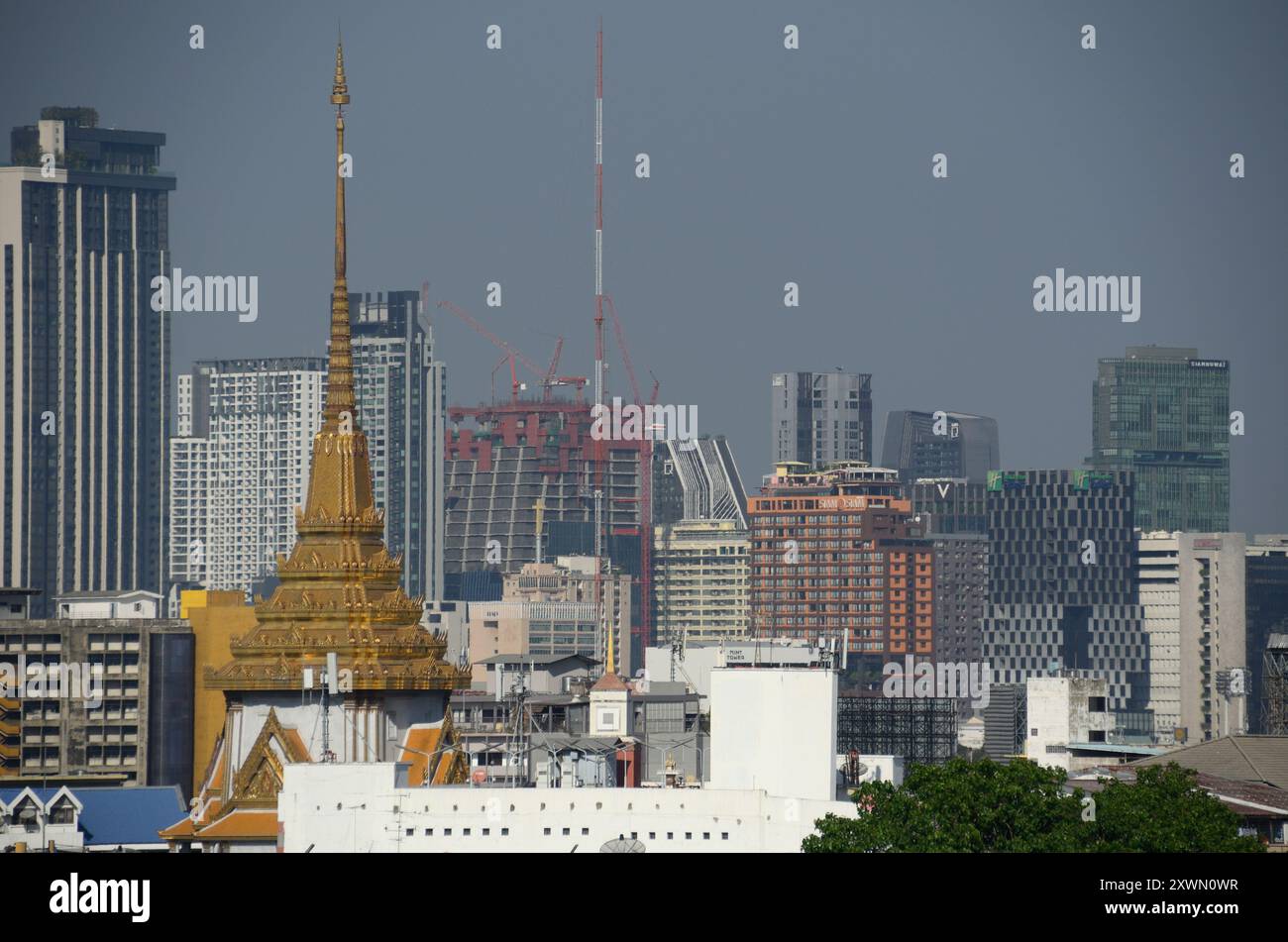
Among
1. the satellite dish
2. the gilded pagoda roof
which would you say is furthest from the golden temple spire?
the satellite dish

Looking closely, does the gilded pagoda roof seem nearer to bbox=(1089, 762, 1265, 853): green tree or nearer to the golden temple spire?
the golden temple spire

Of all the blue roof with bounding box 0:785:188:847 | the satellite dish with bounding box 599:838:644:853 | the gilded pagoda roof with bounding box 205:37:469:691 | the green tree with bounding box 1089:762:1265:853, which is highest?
the gilded pagoda roof with bounding box 205:37:469:691

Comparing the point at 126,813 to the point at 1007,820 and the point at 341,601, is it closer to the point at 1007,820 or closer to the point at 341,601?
the point at 341,601

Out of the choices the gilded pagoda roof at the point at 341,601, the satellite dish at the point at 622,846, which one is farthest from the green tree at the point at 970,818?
the gilded pagoda roof at the point at 341,601

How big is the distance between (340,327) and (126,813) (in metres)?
23.6

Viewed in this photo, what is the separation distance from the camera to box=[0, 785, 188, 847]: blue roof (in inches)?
5566

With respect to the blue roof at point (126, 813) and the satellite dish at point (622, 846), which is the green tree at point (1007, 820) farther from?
the blue roof at point (126, 813)

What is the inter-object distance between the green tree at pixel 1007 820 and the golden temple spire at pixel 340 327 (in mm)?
43417

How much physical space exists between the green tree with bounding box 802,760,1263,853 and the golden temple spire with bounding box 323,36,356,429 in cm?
4342
